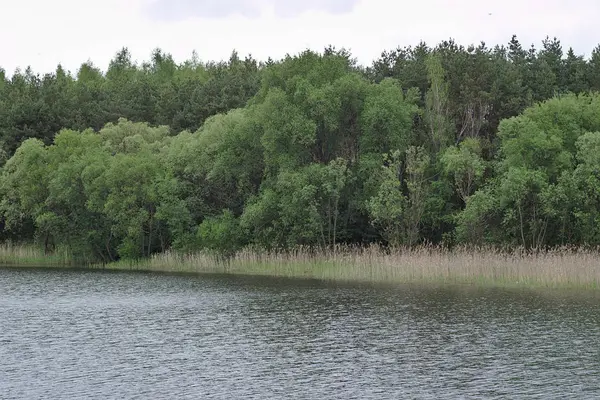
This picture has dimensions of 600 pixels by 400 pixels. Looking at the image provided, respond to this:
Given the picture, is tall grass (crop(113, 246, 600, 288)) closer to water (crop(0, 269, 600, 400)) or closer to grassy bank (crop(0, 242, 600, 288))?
grassy bank (crop(0, 242, 600, 288))

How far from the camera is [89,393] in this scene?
2312 cm

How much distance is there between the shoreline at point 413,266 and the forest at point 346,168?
8.04 ft

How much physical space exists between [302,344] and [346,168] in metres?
34.5

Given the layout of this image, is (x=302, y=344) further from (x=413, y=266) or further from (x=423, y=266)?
(x=413, y=266)

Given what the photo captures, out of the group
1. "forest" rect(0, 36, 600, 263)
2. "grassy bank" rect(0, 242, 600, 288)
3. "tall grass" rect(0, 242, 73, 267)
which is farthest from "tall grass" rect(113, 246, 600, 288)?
"tall grass" rect(0, 242, 73, 267)

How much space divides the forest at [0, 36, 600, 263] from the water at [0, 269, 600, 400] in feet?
47.2

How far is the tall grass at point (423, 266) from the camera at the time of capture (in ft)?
148

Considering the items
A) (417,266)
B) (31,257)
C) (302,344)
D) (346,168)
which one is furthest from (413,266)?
(31,257)

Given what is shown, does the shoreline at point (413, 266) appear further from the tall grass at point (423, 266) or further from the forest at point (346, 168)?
the forest at point (346, 168)

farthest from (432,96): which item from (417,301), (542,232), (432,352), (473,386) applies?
(473,386)

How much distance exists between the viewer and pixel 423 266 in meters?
49.5

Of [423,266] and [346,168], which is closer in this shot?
[423,266]

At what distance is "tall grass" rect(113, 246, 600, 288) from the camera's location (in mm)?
45000

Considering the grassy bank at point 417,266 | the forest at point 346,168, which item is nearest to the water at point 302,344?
the grassy bank at point 417,266
